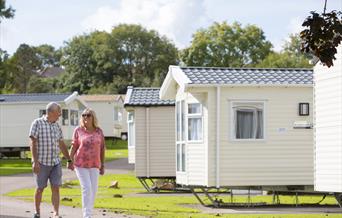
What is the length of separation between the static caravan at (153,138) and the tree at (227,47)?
2234 inches

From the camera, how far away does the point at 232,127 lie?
1977 centimetres

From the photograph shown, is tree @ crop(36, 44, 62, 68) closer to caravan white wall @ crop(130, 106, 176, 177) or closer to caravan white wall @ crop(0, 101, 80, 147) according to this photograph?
caravan white wall @ crop(0, 101, 80, 147)

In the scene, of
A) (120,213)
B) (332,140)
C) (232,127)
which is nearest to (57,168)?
(120,213)

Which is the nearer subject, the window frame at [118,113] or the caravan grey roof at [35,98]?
the caravan grey roof at [35,98]

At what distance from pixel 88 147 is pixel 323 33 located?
18.4 ft

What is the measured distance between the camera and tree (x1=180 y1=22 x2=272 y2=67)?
8300 centimetres

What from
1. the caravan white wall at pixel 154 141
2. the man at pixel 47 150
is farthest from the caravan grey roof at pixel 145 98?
the man at pixel 47 150

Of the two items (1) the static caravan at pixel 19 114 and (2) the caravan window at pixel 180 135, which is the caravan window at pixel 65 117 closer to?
(1) the static caravan at pixel 19 114

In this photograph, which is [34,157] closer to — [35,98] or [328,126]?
[328,126]

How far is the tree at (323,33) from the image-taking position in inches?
342

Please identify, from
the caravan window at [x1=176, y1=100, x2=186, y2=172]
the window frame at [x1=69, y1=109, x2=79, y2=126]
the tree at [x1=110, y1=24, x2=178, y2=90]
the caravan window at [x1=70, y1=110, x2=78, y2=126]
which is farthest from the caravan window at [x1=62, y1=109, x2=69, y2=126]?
the tree at [x1=110, y1=24, x2=178, y2=90]

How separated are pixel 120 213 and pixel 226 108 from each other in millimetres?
4066

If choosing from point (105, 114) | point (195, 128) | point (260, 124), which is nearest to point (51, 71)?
point (105, 114)

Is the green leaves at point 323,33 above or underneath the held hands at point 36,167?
above
